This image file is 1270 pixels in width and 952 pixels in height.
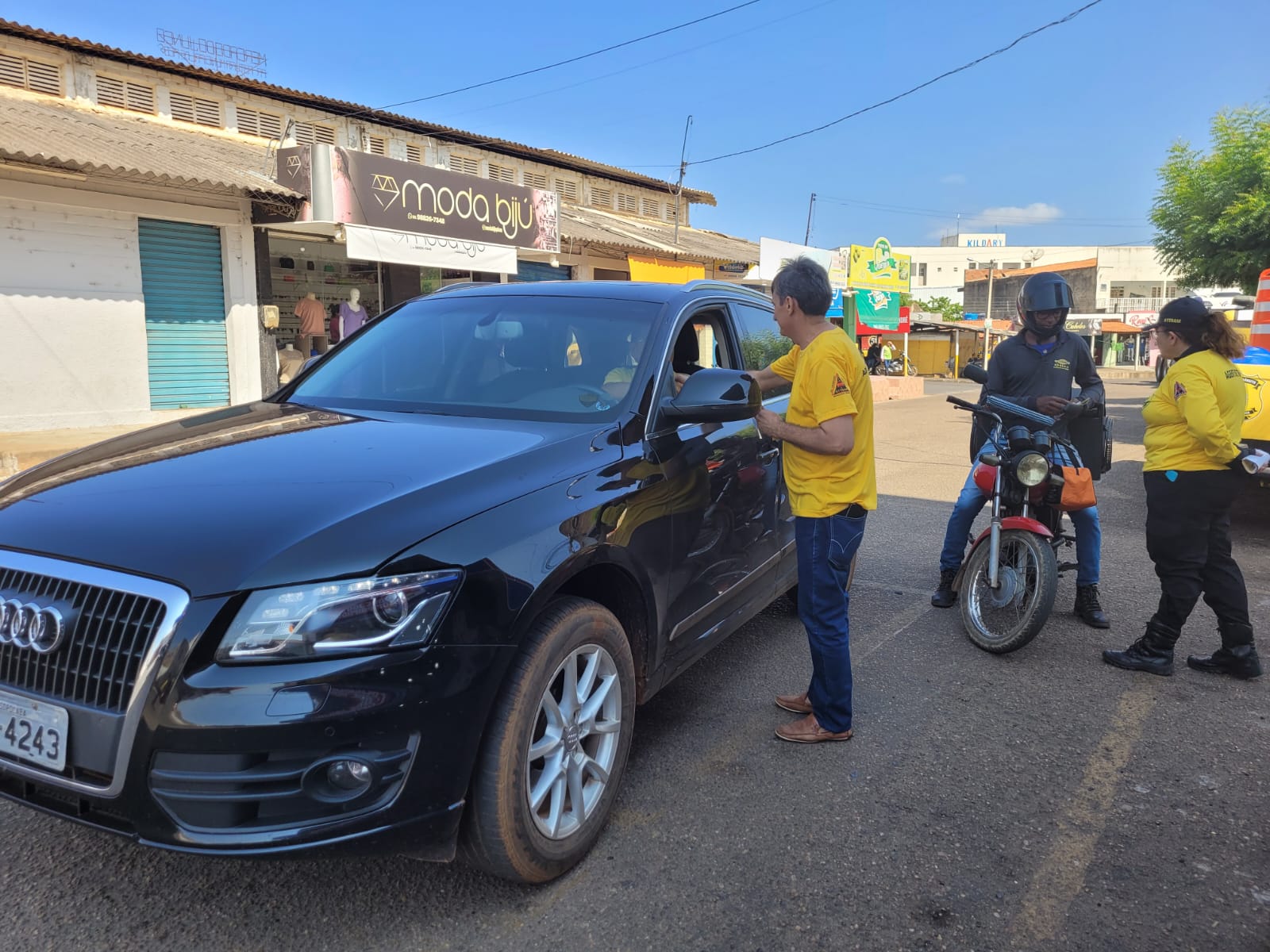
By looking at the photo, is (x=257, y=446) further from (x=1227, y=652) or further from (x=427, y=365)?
(x=1227, y=652)

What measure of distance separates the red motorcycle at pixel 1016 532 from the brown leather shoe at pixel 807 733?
134 centimetres

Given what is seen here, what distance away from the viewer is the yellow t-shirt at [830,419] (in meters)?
3.07

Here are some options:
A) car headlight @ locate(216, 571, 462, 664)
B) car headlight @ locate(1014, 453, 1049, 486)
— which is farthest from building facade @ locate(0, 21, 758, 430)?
car headlight @ locate(1014, 453, 1049, 486)

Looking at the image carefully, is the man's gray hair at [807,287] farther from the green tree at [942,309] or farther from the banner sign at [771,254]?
the green tree at [942,309]

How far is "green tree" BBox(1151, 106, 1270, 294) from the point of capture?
20766mm

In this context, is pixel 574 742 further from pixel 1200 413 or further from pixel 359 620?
pixel 1200 413

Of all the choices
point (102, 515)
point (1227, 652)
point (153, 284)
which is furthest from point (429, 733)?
point (153, 284)

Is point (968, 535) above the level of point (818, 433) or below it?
below

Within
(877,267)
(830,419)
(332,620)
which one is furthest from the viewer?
(877,267)

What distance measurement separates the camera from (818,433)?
121 inches

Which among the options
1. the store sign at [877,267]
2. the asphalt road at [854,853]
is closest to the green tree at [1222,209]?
the store sign at [877,267]

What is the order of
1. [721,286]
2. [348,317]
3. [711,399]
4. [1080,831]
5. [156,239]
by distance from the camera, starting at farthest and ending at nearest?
1. [348,317]
2. [156,239]
3. [721,286]
4. [711,399]
5. [1080,831]

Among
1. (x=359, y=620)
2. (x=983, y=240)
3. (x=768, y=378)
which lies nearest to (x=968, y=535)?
(x=768, y=378)

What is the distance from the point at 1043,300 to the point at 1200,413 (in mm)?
1228
